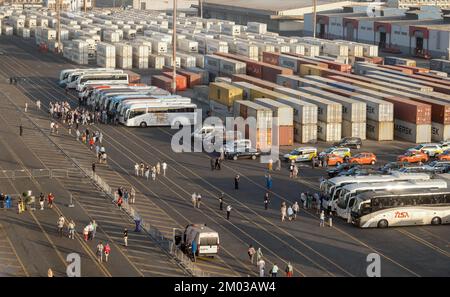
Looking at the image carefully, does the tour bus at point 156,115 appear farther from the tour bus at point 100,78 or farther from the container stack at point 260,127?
the tour bus at point 100,78

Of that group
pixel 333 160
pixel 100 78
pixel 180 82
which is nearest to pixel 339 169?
pixel 333 160

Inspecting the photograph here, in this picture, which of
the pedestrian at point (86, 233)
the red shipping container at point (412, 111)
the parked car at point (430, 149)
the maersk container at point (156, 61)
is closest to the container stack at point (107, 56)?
the maersk container at point (156, 61)

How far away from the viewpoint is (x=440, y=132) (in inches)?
2953

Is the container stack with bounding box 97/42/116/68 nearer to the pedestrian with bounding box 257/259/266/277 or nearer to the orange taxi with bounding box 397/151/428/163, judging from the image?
the orange taxi with bounding box 397/151/428/163

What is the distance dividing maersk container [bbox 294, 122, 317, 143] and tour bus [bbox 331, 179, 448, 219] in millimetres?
21397

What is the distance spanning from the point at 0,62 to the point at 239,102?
199 feet

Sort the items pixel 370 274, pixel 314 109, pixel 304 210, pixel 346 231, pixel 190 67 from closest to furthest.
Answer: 1. pixel 370 274
2. pixel 346 231
3. pixel 304 210
4. pixel 314 109
5. pixel 190 67

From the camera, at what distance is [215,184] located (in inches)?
2344

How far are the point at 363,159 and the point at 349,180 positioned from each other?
12864 mm

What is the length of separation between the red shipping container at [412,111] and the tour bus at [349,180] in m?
19.7

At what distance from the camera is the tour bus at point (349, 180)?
53.2 metres

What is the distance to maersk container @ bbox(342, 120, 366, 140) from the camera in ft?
246

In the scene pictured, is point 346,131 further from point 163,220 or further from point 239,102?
point 163,220
